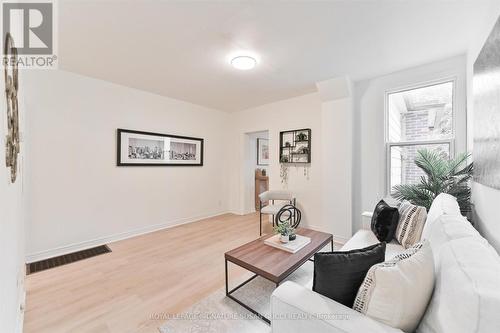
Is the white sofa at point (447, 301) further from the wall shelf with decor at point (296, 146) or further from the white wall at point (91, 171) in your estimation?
the white wall at point (91, 171)

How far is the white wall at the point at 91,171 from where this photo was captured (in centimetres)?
269

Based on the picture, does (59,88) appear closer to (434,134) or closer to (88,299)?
(88,299)

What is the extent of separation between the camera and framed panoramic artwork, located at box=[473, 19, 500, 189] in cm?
125

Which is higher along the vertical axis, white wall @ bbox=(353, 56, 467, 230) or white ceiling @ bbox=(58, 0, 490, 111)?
white ceiling @ bbox=(58, 0, 490, 111)

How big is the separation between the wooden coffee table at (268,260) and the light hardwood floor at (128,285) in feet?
1.53

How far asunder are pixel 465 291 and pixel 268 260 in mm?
1320

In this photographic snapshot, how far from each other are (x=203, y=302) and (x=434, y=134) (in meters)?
3.32

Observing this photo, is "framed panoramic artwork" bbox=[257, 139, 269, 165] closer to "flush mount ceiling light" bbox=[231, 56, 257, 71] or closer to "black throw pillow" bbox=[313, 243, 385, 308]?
"flush mount ceiling light" bbox=[231, 56, 257, 71]

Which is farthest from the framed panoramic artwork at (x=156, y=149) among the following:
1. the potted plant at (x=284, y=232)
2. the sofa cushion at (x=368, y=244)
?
the sofa cushion at (x=368, y=244)

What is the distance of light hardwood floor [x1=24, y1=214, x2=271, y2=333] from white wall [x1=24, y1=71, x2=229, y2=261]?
48 cm

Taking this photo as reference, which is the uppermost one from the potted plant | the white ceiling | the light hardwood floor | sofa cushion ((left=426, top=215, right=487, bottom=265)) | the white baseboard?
the white ceiling

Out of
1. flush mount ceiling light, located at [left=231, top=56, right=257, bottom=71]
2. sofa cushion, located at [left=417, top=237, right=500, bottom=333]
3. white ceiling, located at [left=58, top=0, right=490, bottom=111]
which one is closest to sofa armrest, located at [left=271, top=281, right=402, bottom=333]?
sofa cushion, located at [left=417, top=237, right=500, bottom=333]

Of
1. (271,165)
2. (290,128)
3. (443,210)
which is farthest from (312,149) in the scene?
(443,210)

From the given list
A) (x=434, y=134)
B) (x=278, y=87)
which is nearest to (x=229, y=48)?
(x=278, y=87)
